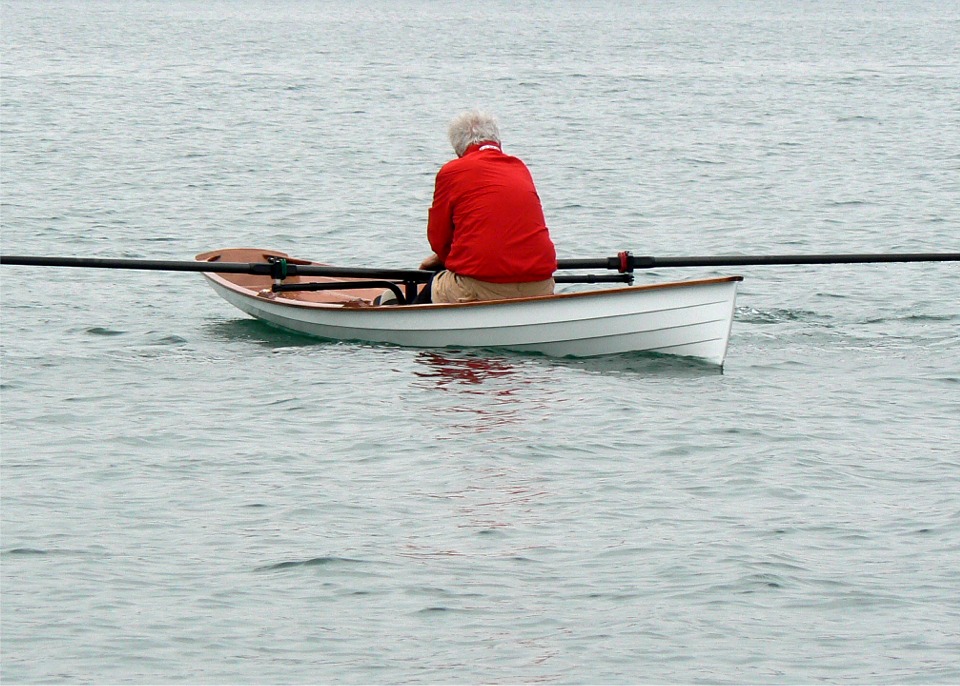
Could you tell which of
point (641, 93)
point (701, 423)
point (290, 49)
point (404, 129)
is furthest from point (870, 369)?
point (290, 49)

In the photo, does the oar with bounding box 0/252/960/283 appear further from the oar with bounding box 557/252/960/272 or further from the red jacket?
the red jacket

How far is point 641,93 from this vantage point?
37.4 m

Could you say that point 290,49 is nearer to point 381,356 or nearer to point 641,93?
point 641,93

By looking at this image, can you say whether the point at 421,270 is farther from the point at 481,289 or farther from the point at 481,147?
the point at 481,147

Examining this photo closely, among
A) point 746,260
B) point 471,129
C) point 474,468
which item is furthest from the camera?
point 746,260

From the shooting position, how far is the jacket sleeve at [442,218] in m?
10.6

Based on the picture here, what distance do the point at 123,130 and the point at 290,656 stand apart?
2499cm

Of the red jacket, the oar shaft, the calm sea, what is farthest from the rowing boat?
the oar shaft

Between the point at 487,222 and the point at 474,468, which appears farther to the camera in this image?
the point at 487,222

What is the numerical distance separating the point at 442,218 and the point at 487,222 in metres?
0.38

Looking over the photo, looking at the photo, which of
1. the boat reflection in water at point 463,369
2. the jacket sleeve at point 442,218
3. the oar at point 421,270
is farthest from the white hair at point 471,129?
the boat reflection in water at point 463,369

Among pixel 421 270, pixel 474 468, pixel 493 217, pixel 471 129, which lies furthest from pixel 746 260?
pixel 474 468

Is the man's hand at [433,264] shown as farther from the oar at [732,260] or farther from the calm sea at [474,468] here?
the oar at [732,260]

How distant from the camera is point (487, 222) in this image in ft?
34.6
